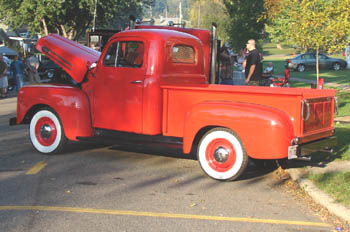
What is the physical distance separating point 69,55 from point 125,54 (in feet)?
4.58

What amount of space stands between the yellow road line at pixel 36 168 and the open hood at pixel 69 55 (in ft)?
5.32

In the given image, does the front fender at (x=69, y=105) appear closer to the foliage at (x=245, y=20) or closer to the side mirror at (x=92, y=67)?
the side mirror at (x=92, y=67)

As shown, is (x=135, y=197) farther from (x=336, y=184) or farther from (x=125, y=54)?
(x=125, y=54)

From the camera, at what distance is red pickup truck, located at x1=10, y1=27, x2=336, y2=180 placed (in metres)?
6.52

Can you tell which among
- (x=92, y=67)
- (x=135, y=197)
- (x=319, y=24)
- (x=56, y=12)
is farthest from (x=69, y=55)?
(x=56, y=12)

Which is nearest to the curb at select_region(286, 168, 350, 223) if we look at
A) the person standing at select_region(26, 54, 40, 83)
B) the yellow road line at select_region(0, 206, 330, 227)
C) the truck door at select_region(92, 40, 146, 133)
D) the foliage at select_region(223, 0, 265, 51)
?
the yellow road line at select_region(0, 206, 330, 227)

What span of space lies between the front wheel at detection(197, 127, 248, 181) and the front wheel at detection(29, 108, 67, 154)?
9.13ft

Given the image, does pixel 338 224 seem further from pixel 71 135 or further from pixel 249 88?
pixel 71 135

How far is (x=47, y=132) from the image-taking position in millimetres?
8594

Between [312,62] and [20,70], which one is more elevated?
[312,62]

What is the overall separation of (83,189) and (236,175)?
212 cm

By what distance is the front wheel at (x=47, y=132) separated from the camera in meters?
8.51

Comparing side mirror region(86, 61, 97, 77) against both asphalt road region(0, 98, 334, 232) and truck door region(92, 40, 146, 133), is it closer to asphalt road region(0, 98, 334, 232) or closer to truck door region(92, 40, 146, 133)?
truck door region(92, 40, 146, 133)

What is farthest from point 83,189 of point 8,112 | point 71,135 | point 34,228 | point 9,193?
point 8,112
